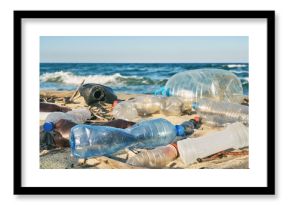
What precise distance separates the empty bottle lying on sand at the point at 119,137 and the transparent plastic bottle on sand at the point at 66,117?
38mm

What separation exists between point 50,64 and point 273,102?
1.02 metres

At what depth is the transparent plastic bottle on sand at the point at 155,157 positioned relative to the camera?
225 cm

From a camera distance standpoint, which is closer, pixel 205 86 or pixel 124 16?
pixel 124 16

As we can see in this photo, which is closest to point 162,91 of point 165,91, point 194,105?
point 165,91

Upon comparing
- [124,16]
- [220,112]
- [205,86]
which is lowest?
[220,112]

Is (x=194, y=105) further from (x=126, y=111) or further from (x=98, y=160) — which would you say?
(x=98, y=160)

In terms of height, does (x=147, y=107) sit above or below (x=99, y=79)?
below

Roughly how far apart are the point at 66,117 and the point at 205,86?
661 mm

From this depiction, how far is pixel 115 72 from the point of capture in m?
2.28

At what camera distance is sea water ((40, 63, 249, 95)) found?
2271 millimetres

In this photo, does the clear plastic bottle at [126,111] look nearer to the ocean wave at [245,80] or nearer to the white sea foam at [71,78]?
the white sea foam at [71,78]

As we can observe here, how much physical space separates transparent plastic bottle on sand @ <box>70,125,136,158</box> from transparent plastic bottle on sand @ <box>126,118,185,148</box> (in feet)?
0.12

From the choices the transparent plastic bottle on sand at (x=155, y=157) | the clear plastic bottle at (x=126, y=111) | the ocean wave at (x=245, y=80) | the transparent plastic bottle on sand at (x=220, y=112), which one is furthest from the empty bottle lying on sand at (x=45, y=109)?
the ocean wave at (x=245, y=80)

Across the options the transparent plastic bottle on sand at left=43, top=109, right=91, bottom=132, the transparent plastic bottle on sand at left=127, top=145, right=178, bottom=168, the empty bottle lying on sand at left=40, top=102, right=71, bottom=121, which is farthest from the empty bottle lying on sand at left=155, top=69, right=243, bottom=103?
the empty bottle lying on sand at left=40, top=102, right=71, bottom=121
